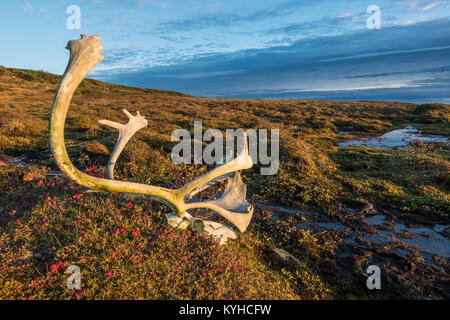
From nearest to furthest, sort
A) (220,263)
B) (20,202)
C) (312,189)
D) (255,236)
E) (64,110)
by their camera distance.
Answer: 1. (64,110)
2. (220,263)
3. (20,202)
4. (255,236)
5. (312,189)

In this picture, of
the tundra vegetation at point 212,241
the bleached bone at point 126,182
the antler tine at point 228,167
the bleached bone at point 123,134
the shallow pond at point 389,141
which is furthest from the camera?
the shallow pond at point 389,141

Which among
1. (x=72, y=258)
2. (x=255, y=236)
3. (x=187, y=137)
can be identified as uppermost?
(x=187, y=137)

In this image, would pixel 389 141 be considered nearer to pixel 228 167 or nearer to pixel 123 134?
pixel 228 167

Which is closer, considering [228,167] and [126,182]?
[126,182]

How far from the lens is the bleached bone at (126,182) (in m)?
2.57

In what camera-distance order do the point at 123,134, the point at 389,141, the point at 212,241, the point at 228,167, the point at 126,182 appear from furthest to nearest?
the point at 389,141
the point at 123,134
the point at 212,241
the point at 228,167
the point at 126,182

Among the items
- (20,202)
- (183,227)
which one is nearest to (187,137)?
(20,202)

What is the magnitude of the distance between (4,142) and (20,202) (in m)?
10.4

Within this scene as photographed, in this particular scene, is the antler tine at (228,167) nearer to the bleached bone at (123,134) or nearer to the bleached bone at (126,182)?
the bleached bone at (126,182)

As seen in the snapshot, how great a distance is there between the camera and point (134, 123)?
473 cm

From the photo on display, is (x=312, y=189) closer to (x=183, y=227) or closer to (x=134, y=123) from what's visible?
(x=183, y=227)

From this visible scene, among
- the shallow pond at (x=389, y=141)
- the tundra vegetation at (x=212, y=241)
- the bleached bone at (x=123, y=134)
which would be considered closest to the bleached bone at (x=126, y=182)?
the bleached bone at (x=123, y=134)

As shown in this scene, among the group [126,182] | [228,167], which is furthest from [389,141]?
[126,182]

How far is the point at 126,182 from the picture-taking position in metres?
3.62
